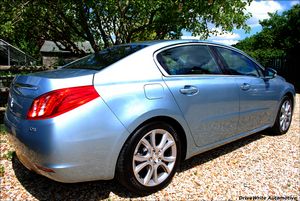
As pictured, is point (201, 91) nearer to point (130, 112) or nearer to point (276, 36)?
point (130, 112)

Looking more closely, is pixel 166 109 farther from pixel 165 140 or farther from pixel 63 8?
pixel 63 8

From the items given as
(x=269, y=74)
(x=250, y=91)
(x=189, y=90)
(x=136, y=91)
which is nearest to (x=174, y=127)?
(x=189, y=90)

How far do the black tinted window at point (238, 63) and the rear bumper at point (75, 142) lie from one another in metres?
1.95

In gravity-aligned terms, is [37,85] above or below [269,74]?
above

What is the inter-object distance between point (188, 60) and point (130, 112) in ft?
3.73

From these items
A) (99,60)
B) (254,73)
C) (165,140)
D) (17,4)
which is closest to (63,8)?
(17,4)

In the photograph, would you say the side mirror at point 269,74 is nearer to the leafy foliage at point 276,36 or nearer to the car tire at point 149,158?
the car tire at point 149,158

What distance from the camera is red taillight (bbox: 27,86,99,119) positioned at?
229 centimetres

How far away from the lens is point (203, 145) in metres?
3.30

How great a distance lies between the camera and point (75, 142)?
229 cm

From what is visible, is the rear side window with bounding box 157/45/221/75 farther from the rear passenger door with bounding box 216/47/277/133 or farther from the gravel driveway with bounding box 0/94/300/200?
the gravel driveway with bounding box 0/94/300/200

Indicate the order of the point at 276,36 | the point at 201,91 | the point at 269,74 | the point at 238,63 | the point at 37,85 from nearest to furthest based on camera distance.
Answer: the point at 37,85 < the point at 201,91 < the point at 238,63 < the point at 269,74 < the point at 276,36

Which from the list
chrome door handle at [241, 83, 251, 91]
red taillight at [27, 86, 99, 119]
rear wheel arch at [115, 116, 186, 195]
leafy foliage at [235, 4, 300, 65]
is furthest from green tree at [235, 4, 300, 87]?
red taillight at [27, 86, 99, 119]

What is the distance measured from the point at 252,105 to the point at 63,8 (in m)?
4.93
